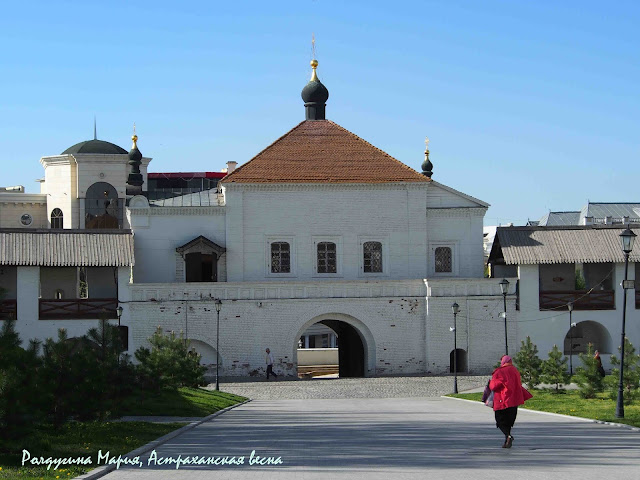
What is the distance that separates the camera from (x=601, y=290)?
163ft

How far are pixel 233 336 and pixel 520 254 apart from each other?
41.6ft

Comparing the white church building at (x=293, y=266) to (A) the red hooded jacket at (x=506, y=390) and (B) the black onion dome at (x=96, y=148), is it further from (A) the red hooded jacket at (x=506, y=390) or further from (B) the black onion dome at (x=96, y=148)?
(A) the red hooded jacket at (x=506, y=390)

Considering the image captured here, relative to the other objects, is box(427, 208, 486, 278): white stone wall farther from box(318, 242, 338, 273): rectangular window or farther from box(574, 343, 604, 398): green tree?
box(574, 343, 604, 398): green tree

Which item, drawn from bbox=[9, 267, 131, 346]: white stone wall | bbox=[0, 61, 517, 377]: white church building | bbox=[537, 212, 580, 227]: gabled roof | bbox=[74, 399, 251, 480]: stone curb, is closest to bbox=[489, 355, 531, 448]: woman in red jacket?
bbox=[74, 399, 251, 480]: stone curb

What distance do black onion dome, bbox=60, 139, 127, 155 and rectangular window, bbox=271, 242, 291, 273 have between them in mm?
19932

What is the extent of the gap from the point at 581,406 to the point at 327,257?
24597 millimetres

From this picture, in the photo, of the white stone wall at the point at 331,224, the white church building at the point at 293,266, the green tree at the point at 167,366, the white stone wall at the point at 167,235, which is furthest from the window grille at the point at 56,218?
the green tree at the point at 167,366

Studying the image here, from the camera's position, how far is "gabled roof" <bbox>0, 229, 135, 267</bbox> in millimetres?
47219

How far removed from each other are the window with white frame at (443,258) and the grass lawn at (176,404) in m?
20.6

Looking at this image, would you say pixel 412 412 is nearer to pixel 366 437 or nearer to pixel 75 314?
pixel 366 437

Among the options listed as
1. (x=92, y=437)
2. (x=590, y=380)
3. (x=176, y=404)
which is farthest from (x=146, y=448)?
(x=590, y=380)

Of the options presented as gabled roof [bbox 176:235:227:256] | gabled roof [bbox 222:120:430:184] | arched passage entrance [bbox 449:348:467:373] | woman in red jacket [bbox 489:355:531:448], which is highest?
gabled roof [bbox 222:120:430:184]

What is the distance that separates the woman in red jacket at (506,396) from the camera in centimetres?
1834

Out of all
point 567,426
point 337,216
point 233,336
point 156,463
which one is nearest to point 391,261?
point 337,216
